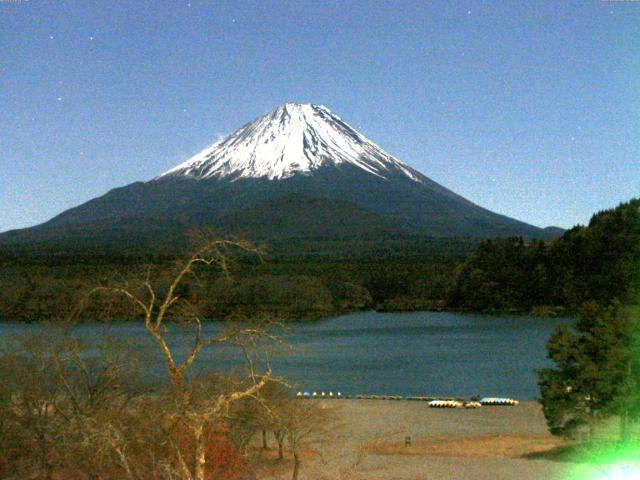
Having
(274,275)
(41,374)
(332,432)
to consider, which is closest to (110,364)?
(41,374)

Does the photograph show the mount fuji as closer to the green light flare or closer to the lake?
the lake

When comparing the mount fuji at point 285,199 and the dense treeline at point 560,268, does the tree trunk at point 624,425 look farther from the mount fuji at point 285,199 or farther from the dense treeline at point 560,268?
the mount fuji at point 285,199

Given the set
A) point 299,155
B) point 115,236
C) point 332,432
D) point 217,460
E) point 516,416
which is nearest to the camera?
point 217,460

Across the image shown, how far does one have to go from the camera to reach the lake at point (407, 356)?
31.5 metres

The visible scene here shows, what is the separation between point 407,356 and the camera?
4266 centimetres

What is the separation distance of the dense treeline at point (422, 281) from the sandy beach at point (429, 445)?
38422mm

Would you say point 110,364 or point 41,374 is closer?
point 110,364

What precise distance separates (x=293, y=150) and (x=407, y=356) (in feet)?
323

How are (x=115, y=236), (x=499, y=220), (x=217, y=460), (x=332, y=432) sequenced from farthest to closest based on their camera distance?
(x=499, y=220) < (x=115, y=236) < (x=332, y=432) < (x=217, y=460)

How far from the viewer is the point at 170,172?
151m

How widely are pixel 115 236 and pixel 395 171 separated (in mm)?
56102

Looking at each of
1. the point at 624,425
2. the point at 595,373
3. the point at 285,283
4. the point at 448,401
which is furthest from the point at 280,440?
the point at 285,283

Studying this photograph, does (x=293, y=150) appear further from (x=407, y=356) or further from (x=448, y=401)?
(x=448, y=401)

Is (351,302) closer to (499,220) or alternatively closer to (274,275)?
(274,275)
